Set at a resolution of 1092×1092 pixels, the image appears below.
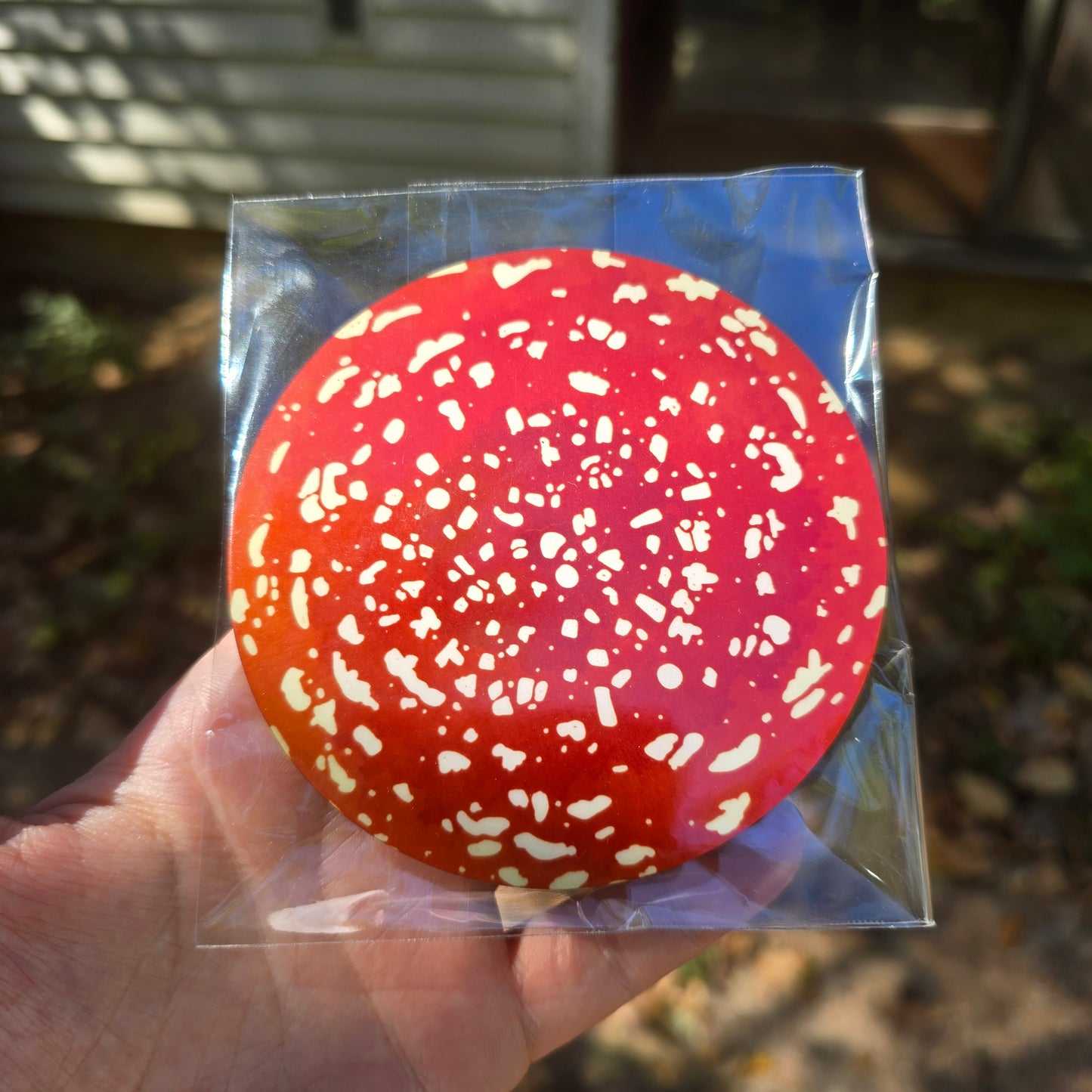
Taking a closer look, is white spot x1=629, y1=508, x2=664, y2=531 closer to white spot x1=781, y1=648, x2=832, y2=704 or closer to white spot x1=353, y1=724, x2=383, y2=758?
white spot x1=781, y1=648, x2=832, y2=704

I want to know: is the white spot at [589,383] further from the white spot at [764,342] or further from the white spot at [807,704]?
the white spot at [807,704]

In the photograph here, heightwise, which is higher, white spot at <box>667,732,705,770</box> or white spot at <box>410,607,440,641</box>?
white spot at <box>410,607,440,641</box>

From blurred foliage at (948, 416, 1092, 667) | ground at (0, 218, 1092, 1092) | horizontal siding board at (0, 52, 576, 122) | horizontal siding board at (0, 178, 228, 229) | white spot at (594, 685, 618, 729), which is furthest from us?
horizontal siding board at (0, 178, 228, 229)

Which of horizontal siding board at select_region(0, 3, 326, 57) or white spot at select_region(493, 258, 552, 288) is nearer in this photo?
white spot at select_region(493, 258, 552, 288)

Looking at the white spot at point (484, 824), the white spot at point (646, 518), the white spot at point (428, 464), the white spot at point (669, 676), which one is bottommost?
the white spot at point (484, 824)

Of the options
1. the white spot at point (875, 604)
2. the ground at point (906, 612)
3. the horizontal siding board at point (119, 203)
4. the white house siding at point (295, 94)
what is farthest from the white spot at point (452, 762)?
the horizontal siding board at point (119, 203)

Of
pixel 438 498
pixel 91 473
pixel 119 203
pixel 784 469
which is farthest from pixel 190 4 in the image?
pixel 784 469

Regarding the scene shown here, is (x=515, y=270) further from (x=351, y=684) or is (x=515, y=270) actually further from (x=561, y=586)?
(x=351, y=684)

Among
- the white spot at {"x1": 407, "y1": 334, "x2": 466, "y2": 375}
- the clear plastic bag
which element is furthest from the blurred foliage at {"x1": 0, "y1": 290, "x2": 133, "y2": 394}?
the white spot at {"x1": 407, "y1": 334, "x2": 466, "y2": 375}

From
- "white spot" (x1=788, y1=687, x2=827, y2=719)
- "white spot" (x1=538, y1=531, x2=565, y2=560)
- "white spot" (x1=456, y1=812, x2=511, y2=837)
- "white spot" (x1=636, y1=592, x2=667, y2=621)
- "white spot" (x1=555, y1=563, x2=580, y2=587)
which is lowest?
"white spot" (x1=456, y1=812, x2=511, y2=837)
